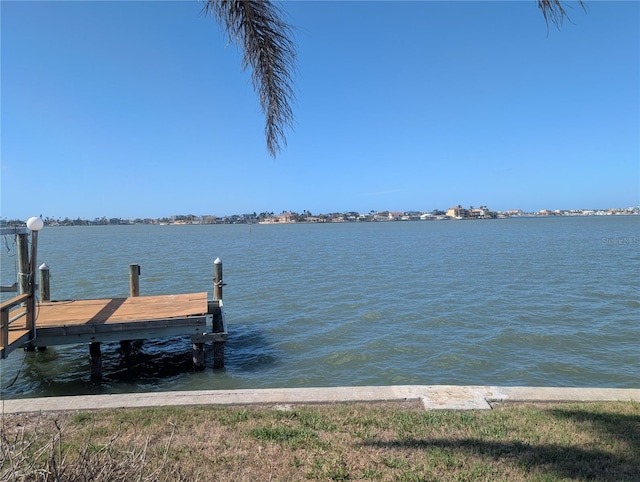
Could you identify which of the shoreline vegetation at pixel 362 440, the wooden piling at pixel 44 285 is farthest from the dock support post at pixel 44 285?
the shoreline vegetation at pixel 362 440

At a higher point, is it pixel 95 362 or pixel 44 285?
pixel 44 285

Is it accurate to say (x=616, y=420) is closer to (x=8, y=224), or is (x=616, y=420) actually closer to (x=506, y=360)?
(x=506, y=360)

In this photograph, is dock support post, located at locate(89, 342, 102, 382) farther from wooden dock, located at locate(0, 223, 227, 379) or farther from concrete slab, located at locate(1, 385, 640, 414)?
concrete slab, located at locate(1, 385, 640, 414)

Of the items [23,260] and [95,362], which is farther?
[23,260]

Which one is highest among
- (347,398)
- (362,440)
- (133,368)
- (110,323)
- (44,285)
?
(44,285)

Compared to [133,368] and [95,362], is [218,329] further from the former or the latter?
[95,362]

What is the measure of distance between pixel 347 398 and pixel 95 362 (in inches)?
275

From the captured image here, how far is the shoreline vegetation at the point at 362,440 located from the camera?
13.6 ft

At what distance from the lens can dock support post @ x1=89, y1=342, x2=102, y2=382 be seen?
1032 centimetres

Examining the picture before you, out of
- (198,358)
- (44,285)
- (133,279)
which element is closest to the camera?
(198,358)

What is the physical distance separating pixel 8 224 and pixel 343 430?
29.9 ft

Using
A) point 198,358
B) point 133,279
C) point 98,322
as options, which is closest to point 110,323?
point 98,322

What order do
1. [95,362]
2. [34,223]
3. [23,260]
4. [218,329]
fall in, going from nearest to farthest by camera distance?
[34,223]
[95,362]
[23,260]
[218,329]

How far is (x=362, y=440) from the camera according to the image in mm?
4836
